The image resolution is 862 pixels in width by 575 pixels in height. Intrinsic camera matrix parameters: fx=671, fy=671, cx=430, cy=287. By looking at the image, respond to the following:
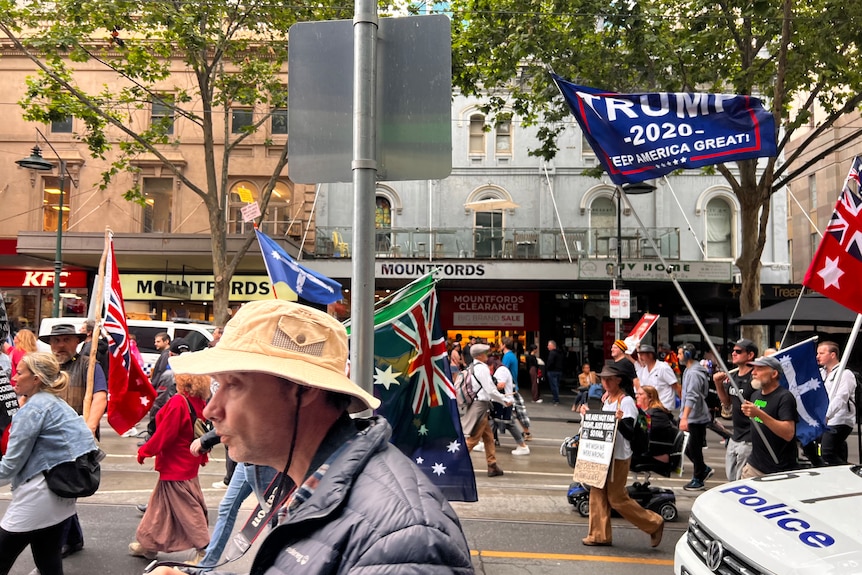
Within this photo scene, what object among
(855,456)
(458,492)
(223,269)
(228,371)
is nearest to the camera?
(228,371)

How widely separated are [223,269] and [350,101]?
14.7 metres

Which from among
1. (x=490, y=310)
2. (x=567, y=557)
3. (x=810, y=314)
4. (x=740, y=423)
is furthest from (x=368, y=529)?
(x=490, y=310)

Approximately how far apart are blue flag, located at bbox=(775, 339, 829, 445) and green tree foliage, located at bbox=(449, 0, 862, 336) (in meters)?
7.49

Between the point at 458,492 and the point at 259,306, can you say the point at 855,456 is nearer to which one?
the point at 458,492

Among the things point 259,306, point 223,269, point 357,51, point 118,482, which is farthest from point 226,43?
point 259,306

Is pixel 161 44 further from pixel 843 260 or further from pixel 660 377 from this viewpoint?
pixel 843 260

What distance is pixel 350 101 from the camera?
3.14 m

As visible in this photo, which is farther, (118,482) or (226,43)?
(226,43)

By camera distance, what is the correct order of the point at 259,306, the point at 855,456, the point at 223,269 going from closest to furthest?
the point at 259,306 < the point at 855,456 < the point at 223,269

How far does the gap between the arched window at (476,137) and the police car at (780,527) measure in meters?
21.8

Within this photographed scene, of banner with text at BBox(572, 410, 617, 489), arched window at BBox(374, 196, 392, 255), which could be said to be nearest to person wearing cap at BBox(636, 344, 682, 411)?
banner with text at BBox(572, 410, 617, 489)

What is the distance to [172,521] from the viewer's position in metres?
5.59

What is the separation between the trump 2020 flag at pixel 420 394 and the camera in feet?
16.7

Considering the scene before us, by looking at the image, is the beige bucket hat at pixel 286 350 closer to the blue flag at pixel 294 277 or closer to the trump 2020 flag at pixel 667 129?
the blue flag at pixel 294 277
